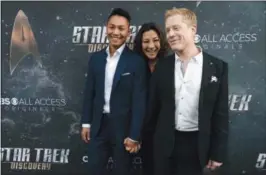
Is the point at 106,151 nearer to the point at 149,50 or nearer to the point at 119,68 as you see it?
the point at 119,68

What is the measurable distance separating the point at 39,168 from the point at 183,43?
2.16m

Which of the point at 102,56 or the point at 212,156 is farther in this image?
the point at 102,56

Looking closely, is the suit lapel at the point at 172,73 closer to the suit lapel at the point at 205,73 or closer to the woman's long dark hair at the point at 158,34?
the suit lapel at the point at 205,73

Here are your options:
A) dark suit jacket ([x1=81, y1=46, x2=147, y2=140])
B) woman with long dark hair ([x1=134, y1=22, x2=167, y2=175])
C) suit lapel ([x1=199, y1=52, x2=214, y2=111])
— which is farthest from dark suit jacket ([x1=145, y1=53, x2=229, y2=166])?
woman with long dark hair ([x1=134, y1=22, x2=167, y2=175])

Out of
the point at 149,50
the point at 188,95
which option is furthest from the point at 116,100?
the point at 188,95

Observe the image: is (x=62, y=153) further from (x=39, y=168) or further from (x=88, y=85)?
(x=88, y=85)

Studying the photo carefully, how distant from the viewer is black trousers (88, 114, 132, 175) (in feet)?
8.36

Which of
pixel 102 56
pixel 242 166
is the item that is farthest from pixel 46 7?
pixel 242 166

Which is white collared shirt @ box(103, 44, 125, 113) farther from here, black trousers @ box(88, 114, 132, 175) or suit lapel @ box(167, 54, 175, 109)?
suit lapel @ box(167, 54, 175, 109)

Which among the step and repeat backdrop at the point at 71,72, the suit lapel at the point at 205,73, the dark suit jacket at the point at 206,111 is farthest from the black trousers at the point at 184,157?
the step and repeat backdrop at the point at 71,72

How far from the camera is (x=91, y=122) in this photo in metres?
2.69

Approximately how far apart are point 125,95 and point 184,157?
0.64 m

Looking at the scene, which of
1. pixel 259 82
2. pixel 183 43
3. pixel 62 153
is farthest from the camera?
pixel 62 153

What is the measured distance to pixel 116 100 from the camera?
252cm
